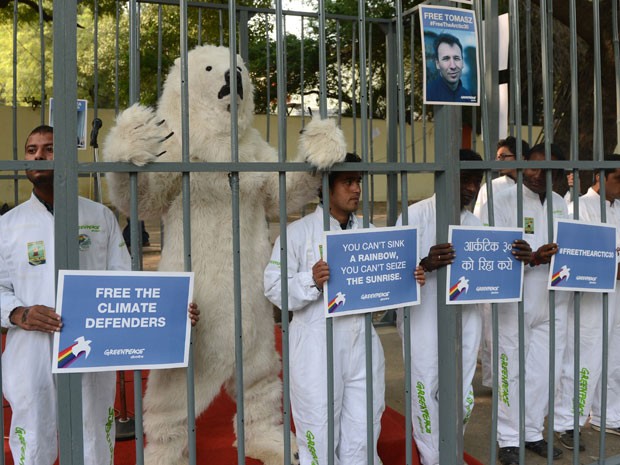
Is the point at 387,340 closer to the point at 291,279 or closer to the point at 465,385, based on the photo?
the point at 465,385

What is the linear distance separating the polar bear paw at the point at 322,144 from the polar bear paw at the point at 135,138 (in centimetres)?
55

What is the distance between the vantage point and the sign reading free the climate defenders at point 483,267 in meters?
2.59

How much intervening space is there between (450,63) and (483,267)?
34.0 inches

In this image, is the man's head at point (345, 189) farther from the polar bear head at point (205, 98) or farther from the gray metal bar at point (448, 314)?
the polar bear head at point (205, 98)

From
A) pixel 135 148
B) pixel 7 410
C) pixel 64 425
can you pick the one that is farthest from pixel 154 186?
pixel 7 410

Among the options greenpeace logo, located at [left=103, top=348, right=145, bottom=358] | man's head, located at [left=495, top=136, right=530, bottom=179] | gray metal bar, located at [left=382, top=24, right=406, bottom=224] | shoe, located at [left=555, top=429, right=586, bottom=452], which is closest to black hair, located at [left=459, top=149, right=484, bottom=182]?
man's head, located at [left=495, top=136, right=530, bottom=179]

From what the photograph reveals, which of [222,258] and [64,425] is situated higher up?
[222,258]

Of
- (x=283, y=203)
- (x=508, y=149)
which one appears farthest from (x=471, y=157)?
(x=508, y=149)

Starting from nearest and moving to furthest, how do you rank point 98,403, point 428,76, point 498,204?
point 428,76
point 98,403
point 498,204

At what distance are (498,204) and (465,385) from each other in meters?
1.17

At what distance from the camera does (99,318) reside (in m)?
1.98

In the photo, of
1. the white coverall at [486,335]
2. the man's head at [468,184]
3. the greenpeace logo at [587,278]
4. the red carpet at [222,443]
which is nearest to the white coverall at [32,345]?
the red carpet at [222,443]

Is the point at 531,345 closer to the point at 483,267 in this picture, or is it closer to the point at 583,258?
the point at 583,258

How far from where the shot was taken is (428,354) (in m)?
3.06
